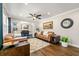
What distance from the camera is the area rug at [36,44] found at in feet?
5.99

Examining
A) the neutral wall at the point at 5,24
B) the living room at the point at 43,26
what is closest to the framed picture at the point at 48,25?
the living room at the point at 43,26

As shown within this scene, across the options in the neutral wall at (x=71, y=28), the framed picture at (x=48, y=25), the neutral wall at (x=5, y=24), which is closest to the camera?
the neutral wall at (x=5, y=24)

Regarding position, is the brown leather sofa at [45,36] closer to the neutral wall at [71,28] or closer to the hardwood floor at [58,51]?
the neutral wall at [71,28]

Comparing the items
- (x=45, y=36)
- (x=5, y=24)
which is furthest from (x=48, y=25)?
(x=5, y=24)

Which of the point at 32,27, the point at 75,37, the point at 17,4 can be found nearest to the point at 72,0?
the point at 75,37

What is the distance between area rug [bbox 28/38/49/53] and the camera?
183 centimetres

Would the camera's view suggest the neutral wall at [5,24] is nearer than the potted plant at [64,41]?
Yes

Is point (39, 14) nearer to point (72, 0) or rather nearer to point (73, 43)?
point (72, 0)

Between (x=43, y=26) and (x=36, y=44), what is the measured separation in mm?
449

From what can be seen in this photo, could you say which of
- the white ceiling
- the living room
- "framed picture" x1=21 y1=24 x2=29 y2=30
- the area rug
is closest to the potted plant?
the living room

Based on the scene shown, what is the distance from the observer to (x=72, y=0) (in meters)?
1.81

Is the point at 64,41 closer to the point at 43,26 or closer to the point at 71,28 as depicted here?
the point at 71,28

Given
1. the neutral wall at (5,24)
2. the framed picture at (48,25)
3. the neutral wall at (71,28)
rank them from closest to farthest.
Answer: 1. the neutral wall at (5,24)
2. the neutral wall at (71,28)
3. the framed picture at (48,25)

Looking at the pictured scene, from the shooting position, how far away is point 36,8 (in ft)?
5.87
